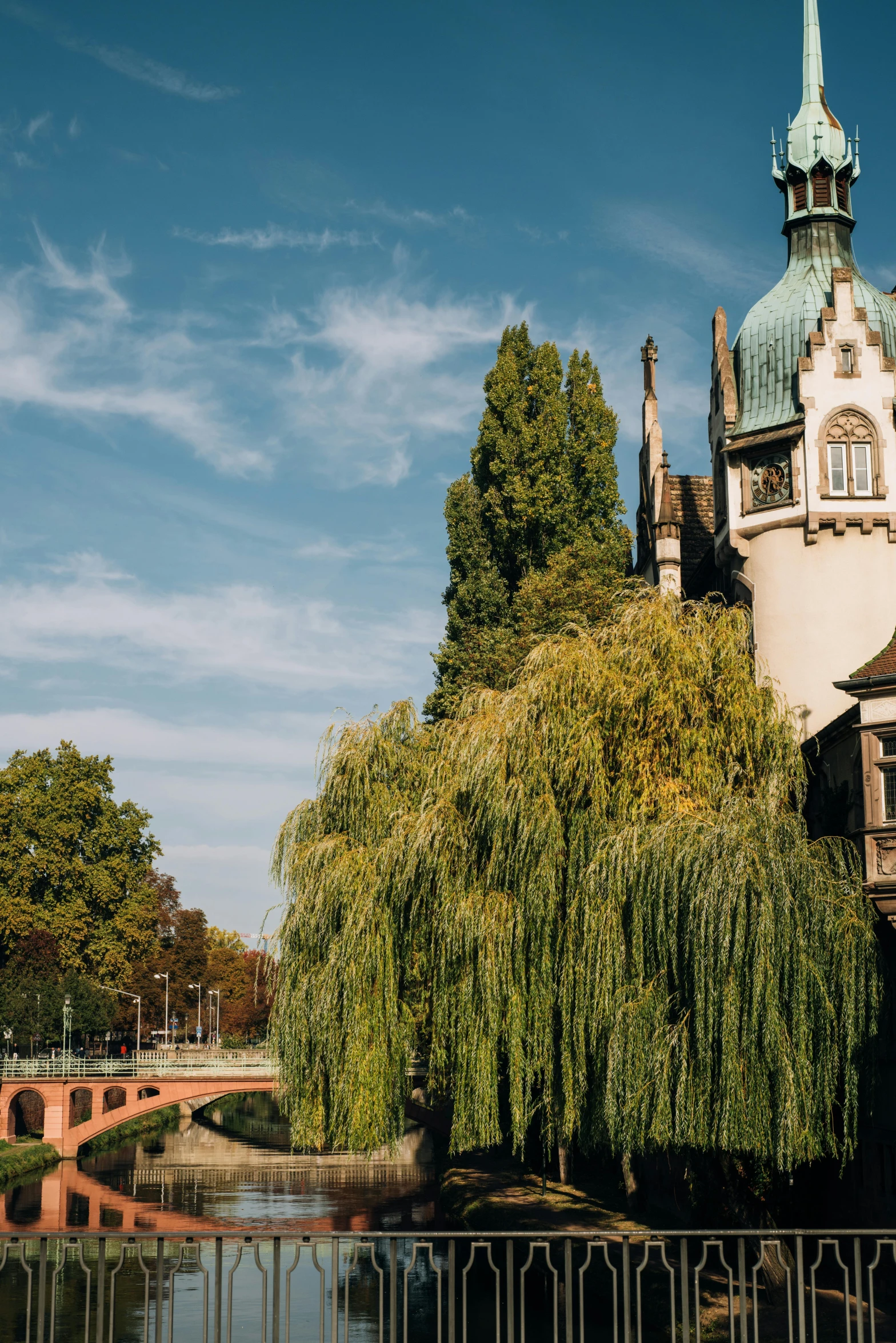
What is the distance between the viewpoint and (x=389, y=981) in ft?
65.6

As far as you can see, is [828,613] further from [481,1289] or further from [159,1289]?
[159,1289]

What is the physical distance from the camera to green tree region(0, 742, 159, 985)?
63656 millimetres

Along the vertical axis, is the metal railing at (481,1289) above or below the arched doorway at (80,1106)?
above

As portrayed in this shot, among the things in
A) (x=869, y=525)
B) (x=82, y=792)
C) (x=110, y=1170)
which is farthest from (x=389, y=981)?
(x=82, y=792)

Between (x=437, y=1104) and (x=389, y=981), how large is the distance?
3003 millimetres

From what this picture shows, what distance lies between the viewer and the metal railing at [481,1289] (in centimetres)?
989

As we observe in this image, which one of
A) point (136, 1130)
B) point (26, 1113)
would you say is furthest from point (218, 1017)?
point (26, 1113)

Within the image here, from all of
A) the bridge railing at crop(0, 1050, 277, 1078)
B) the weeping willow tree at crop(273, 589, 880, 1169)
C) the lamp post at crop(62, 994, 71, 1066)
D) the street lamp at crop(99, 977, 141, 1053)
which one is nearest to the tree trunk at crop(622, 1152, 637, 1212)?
the weeping willow tree at crop(273, 589, 880, 1169)

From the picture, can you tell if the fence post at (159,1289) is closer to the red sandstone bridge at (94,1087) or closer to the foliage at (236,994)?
the red sandstone bridge at (94,1087)

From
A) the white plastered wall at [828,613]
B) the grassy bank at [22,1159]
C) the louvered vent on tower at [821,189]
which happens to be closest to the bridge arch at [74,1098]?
the grassy bank at [22,1159]

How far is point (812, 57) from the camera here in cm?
3083

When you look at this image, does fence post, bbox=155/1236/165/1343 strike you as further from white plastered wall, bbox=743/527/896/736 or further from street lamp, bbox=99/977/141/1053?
street lamp, bbox=99/977/141/1053

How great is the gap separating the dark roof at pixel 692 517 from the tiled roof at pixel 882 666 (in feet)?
46.0

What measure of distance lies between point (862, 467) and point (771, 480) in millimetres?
1713
